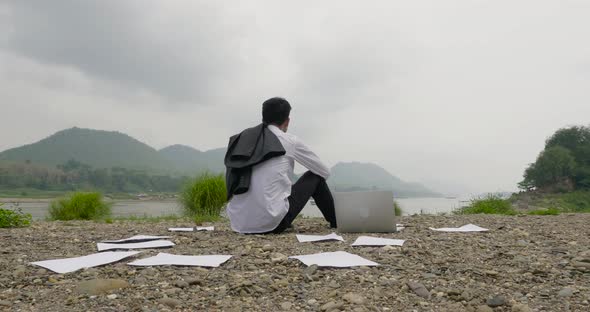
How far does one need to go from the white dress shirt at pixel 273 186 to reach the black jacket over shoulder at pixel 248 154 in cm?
7

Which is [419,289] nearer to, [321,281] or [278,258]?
[321,281]

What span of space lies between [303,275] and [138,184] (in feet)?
128

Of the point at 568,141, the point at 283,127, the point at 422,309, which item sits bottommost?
the point at 422,309

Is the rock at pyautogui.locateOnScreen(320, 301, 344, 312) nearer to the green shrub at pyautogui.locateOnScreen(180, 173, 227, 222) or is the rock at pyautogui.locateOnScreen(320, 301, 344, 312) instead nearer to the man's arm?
the man's arm

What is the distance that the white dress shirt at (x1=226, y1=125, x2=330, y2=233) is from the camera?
4328 mm

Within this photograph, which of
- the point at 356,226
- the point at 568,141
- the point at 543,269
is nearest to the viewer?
the point at 543,269

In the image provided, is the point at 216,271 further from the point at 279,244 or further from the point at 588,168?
the point at 588,168

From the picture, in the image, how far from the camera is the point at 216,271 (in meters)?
2.88

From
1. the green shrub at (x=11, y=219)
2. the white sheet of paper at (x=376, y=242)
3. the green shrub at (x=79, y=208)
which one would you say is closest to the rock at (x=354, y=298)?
the white sheet of paper at (x=376, y=242)

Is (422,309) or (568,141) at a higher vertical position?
(568,141)

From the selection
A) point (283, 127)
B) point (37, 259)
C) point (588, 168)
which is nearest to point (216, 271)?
point (37, 259)

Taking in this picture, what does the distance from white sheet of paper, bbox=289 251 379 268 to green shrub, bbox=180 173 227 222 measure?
Answer: 6.18 metres

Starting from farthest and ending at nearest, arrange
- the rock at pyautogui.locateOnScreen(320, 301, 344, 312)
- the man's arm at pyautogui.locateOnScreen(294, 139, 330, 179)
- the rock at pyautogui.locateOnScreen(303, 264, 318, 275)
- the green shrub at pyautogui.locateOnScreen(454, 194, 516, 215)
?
1. the green shrub at pyautogui.locateOnScreen(454, 194, 516, 215)
2. the man's arm at pyautogui.locateOnScreen(294, 139, 330, 179)
3. the rock at pyautogui.locateOnScreen(303, 264, 318, 275)
4. the rock at pyautogui.locateOnScreen(320, 301, 344, 312)

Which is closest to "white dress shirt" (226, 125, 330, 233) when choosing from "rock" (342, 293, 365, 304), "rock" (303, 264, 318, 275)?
"rock" (303, 264, 318, 275)
